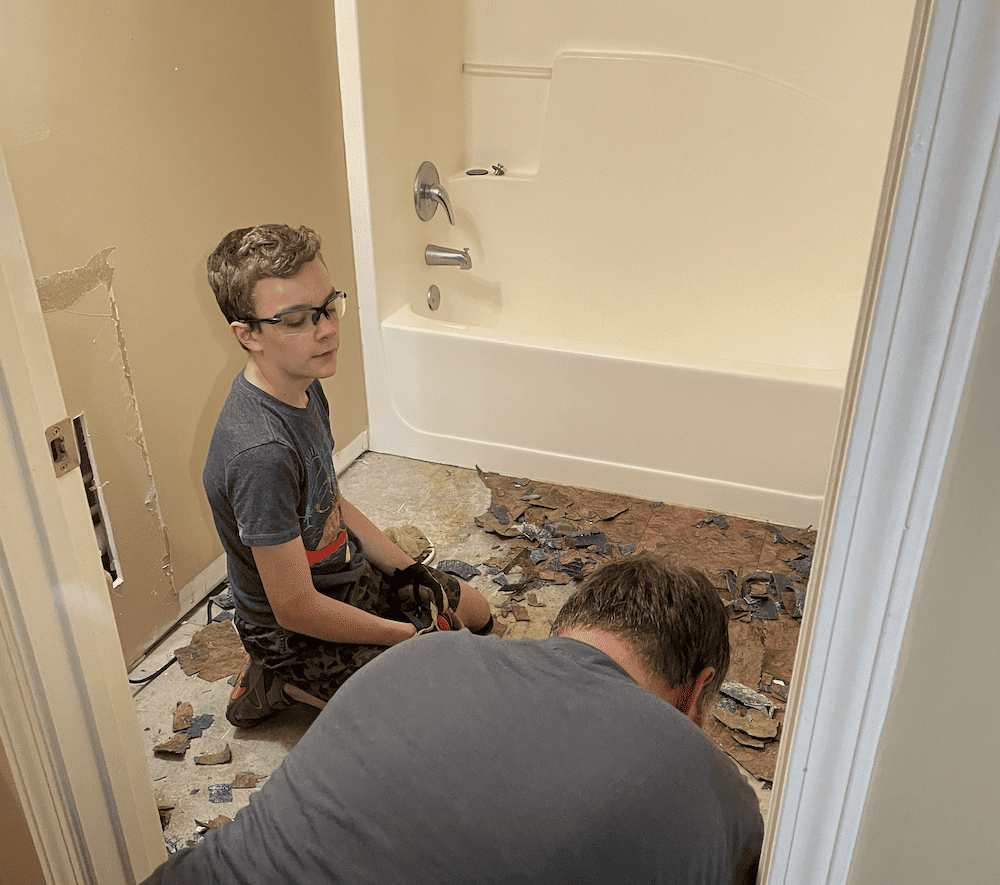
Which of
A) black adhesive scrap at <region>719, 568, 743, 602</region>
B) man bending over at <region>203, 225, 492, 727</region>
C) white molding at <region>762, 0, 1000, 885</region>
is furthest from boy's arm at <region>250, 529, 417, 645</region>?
white molding at <region>762, 0, 1000, 885</region>

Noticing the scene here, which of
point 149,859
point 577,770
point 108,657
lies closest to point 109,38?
point 108,657

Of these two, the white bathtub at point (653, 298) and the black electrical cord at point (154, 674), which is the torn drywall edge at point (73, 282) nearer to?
the black electrical cord at point (154, 674)

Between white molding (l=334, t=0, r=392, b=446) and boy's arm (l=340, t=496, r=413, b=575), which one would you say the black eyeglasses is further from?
white molding (l=334, t=0, r=392, b=446)

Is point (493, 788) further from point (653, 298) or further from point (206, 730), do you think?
point (653, 298)

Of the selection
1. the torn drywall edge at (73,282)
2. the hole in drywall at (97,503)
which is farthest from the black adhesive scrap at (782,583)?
the torn drywall edge at (73,282)

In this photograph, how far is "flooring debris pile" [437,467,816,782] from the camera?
1908mm

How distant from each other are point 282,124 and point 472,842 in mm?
1841

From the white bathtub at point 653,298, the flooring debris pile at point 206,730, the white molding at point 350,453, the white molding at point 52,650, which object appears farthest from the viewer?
the white molding at point 350,453

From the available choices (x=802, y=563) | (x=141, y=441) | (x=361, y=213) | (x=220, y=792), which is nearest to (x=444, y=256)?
(x=361, y=213)

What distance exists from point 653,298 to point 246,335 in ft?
5.90

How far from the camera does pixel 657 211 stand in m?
3.01

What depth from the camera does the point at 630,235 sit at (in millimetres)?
3061

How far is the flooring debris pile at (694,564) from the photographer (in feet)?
6.26

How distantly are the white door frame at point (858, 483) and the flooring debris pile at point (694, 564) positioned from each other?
48.1 inches
